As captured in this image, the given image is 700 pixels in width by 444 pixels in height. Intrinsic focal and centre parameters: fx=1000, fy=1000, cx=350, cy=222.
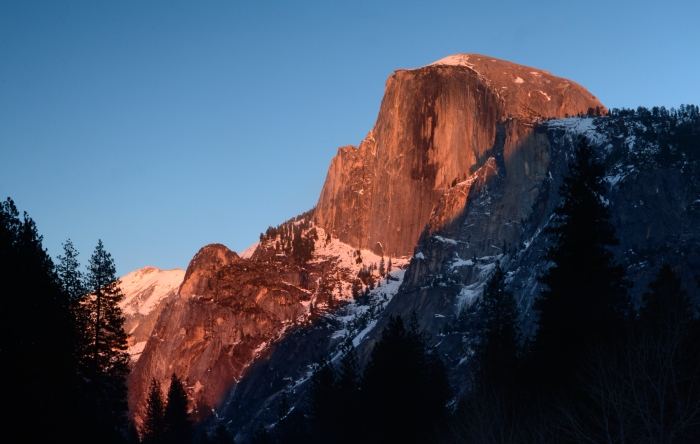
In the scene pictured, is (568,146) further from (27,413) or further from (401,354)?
(27,413)

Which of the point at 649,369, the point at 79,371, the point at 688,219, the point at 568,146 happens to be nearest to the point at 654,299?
the point at 649,369

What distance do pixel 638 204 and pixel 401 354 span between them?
116 m

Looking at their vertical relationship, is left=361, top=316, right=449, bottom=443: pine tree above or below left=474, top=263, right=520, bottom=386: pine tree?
below

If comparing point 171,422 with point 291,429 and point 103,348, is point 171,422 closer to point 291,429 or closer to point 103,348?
point 291,429

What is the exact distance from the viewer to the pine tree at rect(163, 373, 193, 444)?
89125 mm

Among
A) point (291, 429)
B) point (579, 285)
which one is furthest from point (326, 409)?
point (291, 429)

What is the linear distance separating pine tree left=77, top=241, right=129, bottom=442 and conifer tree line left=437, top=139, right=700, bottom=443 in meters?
16.7

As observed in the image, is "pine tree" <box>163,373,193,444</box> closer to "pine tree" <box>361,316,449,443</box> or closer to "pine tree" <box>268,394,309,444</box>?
"pine tree" <box>268,394,309,444</box>

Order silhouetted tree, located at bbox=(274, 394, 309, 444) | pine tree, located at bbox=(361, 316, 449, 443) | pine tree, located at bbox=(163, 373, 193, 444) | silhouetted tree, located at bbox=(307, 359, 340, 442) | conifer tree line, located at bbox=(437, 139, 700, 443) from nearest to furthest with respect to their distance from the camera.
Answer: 1. conifer tree line, located at bbox=(437, 139, 700, 443)
2. pine tree, located at bbox=(361, 316, 449, 443)
3. silhouetted tree, located at bbox=(307, 359, 340, 442)
4. pine tree, located at bbox=(163, 373, 193, 444)
5. silhouetted tree, located at bbox=(274, 394, 309, 444)

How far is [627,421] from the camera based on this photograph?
98.9ft

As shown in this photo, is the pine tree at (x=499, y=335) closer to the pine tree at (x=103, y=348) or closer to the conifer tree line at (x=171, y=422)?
the pine tree at (x=103, y=348)

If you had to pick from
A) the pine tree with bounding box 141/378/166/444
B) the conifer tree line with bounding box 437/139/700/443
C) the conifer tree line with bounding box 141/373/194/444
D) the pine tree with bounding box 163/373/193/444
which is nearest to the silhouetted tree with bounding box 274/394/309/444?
the pine tree with bounding box 163/373/193/444

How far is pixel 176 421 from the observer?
301 ft

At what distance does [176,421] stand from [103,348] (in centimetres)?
4276
